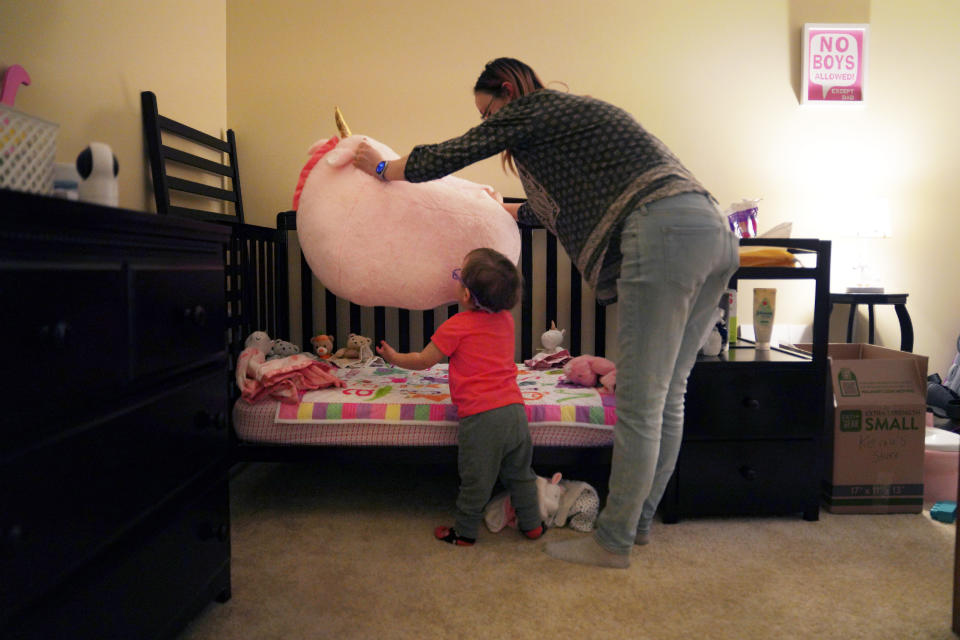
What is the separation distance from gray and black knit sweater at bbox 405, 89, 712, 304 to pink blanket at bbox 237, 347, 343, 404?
2.21 feet

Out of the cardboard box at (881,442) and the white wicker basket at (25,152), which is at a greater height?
the white wicker basket at (25,152)

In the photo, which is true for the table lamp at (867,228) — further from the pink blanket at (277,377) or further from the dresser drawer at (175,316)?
the dresser drawer at (175,316)

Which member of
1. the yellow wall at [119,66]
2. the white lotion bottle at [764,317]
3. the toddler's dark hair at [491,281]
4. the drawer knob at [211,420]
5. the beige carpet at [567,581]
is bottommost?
the beige carpet at [567,581]

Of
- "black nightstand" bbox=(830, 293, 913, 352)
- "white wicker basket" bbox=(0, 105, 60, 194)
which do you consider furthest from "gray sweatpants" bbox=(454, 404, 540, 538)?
"black nightstand" bbox=(830, 293, 913, 352)

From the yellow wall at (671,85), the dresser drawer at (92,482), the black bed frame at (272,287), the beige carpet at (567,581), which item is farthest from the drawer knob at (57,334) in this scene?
the yellow wall at (671,85)

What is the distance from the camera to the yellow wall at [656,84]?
7.58 ft

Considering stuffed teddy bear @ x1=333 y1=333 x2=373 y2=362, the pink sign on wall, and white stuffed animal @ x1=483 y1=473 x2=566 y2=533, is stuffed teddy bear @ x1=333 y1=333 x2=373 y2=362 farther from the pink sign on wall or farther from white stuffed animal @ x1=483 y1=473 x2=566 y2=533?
the pink sign on wall

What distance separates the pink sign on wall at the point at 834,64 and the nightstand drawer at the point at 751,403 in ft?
4.18

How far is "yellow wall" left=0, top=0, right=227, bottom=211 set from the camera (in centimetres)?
138

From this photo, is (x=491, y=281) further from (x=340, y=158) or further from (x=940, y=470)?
(x=940, y=470)

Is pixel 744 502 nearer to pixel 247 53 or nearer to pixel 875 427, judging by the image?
pixel 875 427

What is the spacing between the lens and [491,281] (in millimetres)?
1541

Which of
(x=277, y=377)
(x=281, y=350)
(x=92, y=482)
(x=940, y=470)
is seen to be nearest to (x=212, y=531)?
(x=92, y=482)

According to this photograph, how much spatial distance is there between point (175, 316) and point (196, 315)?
48 millimetres
